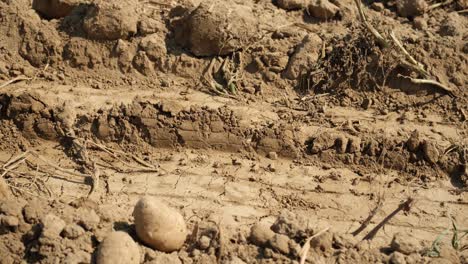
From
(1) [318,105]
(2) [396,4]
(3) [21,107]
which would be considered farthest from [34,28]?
(2) [396,4]

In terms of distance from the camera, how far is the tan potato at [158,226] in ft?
15.0

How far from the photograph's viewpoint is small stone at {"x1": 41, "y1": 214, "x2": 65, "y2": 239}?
179 inches

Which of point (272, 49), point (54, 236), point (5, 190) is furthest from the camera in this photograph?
point (272, 49)

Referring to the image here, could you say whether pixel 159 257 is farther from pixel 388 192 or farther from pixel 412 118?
pixel 412 118

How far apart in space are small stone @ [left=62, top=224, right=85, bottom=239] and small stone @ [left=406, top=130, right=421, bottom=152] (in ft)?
Result: 8.14

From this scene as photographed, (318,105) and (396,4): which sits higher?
(396,4)

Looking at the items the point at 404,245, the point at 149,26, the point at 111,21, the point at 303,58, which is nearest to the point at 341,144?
the point at 303,58

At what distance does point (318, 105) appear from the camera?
615cm

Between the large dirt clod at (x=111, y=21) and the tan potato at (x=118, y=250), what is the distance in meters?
2.32

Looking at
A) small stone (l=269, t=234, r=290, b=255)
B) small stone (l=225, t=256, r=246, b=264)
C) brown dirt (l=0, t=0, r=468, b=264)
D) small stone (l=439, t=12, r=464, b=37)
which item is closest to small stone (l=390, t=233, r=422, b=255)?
brown dirt (l=0, t=0, r=468, b=264)

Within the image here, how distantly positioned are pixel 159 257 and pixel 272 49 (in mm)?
2413

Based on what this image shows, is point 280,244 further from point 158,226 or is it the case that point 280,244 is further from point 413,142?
point 413,142

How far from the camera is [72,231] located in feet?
15.0

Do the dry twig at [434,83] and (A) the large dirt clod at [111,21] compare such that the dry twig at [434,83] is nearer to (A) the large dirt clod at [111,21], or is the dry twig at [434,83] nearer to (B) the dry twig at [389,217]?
(B) the dry twig at [389,217]
